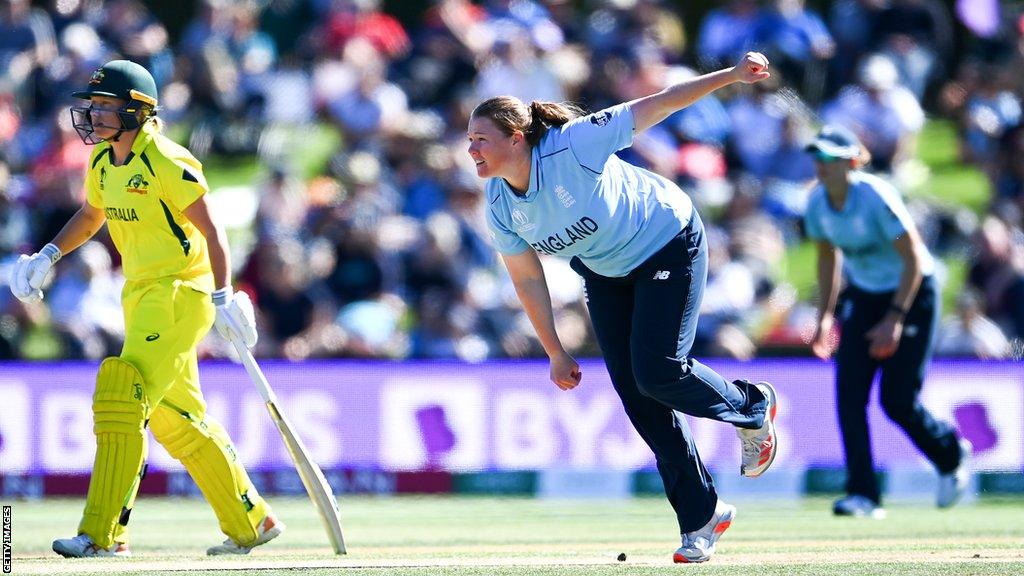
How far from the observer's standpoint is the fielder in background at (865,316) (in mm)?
9180

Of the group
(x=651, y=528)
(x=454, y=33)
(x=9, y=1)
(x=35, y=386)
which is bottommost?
(x=651, y=528)

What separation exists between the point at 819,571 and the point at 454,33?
412 inches

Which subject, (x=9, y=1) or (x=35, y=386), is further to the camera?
(x=9, y=1)

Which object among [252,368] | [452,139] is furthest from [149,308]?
[452,139]

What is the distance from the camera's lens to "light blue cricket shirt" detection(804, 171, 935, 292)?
9.12 meters

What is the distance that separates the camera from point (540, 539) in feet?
26.5

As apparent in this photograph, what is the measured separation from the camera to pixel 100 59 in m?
15.4

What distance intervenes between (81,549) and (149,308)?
103 centimetres

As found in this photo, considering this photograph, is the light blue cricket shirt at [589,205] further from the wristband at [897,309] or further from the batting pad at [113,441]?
the wristband at [897,309]

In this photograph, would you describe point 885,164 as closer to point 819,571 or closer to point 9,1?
point 9,1

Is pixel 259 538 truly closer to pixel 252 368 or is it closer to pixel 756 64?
pixel 252 368

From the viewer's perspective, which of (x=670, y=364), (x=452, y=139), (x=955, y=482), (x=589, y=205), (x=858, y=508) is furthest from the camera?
(x=452, y=139)

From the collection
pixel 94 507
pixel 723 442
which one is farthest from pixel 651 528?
pixel 94 507

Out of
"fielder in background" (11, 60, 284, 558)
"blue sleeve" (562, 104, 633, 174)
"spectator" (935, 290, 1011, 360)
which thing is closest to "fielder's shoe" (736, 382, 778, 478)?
"blue sleeve" (562, 104, 633, 174)
